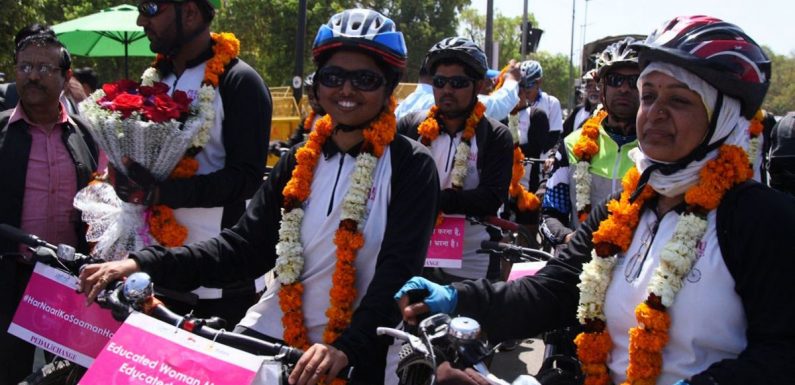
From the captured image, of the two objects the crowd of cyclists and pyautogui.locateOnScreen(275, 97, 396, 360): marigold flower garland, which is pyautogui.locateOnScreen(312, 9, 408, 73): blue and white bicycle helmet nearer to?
the crowd of cyclists

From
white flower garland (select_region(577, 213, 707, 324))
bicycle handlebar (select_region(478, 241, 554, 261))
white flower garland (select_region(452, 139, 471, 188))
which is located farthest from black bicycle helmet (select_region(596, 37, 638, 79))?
white flower garland (select_region(577, 213, 707, 324))

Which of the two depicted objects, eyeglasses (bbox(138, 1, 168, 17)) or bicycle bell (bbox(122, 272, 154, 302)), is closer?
bicycle bell (bbox(122, 272, 154, 302))

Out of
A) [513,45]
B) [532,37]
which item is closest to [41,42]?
[532,37]

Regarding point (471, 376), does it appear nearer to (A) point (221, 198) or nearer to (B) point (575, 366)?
(B) point (575, 366)

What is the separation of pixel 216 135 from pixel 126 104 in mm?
474

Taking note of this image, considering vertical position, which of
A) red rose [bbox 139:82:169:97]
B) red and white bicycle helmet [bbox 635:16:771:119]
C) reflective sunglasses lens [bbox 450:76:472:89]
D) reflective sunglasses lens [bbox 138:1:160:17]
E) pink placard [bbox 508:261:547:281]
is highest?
reflective sunglasses lens [bbox 138:1:160:17]

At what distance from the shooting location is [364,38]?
3.07m

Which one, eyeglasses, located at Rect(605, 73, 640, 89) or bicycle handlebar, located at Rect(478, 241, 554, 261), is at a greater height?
eyeglasses, located at Rect(605, 73, 640, 89)

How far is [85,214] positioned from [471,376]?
2538 mm

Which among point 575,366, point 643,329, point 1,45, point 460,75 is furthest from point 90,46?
point 643,329

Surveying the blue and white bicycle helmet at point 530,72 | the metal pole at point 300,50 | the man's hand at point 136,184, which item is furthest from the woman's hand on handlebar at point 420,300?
the metal pole at point 300,50

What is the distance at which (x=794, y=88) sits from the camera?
73000 millimetres

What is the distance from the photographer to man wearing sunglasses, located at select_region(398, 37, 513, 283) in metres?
5.20

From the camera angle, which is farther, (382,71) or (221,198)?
(221,198)
